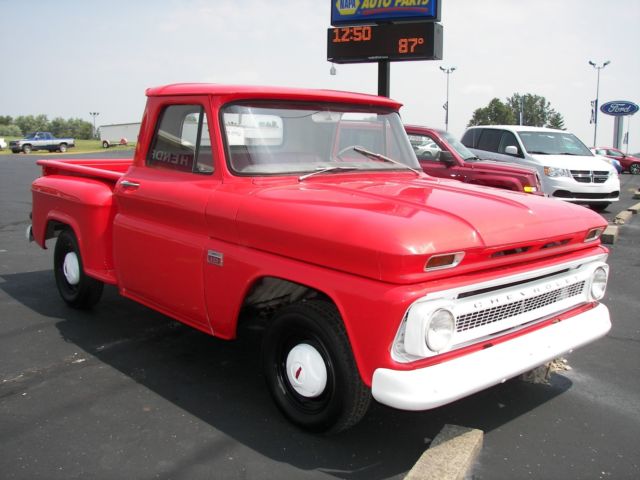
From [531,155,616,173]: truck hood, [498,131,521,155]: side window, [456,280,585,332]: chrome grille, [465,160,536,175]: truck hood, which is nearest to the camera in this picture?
[456,280,585,332]: chrome grille

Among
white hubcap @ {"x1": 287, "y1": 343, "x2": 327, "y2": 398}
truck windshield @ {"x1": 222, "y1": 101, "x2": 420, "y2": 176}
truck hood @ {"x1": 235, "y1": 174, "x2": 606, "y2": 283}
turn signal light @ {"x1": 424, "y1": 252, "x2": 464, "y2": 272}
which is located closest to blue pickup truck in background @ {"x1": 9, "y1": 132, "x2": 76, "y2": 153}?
truck windshield @ {"x1": 222, "y1": 101, "x2": 420, "y2": 176}

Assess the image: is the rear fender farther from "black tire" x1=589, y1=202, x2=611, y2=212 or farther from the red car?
the red car

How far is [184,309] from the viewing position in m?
3.63

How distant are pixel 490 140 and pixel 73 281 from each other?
877 centimetres

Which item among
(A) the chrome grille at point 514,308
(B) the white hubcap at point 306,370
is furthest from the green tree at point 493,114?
(B) the white hubcap at point 306,370

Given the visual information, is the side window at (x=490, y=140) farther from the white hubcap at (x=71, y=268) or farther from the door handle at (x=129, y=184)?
the door handle at (x=129, y=184)

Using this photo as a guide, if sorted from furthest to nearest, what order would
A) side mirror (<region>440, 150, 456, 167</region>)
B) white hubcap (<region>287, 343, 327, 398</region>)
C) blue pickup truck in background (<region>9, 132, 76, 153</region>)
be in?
blue pickup truck in background (<region>9, 132, 76, 153</region>)
side mirror (<region>440, 150, 456, 167</region>)
white hubcap (<region>287, 343, 327, 398</region>)

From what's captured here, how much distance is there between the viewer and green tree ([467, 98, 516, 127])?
76.5 metres

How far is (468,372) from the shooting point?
262 centimetres

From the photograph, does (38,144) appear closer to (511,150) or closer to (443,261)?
(511,150)

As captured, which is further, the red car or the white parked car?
the red car

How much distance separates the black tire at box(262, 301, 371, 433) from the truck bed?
2043 mm

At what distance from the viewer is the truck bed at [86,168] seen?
180 inches

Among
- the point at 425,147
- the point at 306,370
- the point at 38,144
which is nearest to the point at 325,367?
the point at 306,370
